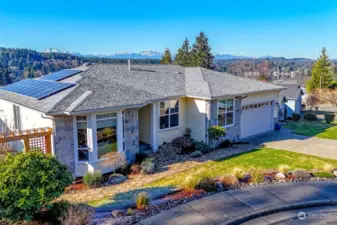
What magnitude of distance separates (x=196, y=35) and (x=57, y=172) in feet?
167

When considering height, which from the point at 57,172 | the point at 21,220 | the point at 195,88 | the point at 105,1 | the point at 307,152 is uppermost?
the point at 105,1

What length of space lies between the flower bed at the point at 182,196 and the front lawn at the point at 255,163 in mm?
1928

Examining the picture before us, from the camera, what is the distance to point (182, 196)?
28.1 ft

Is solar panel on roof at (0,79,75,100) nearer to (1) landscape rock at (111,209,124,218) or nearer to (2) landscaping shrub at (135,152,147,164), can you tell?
(2) landscaping shrub at (135,152,147,164)

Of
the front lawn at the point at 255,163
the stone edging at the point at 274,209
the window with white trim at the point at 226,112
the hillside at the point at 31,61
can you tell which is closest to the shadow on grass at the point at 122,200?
the front lawn at the point at 255,163

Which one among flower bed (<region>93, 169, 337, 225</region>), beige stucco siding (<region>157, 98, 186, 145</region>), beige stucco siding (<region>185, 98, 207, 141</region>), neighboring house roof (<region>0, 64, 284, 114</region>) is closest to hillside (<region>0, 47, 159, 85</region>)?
neighboring house roof (<region>0, 64, 284, 114</region>)

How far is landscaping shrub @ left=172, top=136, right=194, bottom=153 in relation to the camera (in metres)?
15.9

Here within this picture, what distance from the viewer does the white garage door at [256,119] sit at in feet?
63.6

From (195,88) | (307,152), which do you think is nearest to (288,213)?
(307,152)

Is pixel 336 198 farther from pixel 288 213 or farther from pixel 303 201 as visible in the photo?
pixel 288 213

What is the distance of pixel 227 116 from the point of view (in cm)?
1767

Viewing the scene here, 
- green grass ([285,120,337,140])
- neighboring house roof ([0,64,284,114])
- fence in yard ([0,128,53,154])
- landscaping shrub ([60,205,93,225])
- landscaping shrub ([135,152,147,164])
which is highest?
neighboring house roof ([0,64,284,114])

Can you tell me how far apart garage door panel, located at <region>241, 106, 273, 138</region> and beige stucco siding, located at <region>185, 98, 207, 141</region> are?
4.06m

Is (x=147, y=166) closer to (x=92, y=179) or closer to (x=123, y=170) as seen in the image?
(x=123, y=170)
